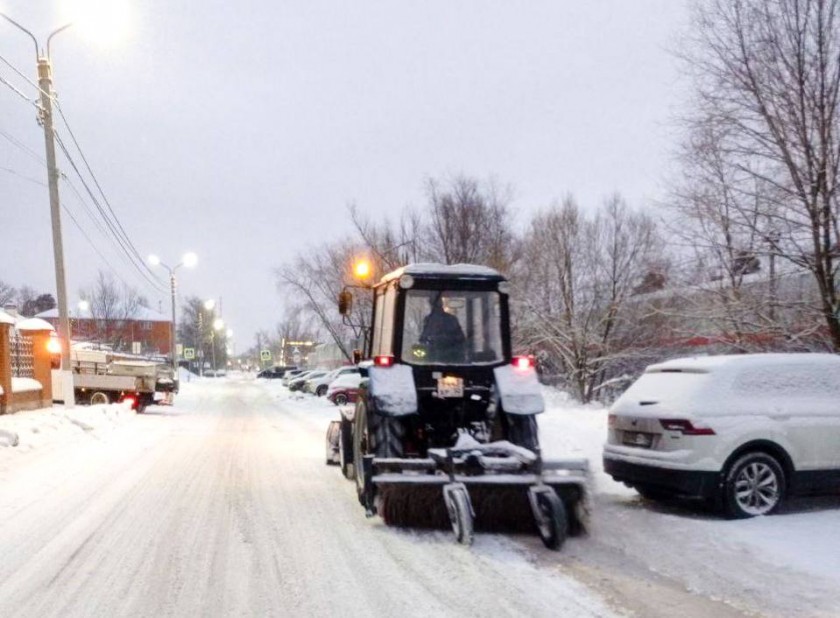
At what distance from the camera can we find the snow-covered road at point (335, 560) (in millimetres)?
5336

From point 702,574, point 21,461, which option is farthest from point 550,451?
point 21,461

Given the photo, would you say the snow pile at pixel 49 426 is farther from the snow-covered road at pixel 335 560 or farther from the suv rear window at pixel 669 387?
the suv rear window at pixel 669 387

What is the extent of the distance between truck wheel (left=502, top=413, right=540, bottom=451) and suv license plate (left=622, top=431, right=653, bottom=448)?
1.07 m

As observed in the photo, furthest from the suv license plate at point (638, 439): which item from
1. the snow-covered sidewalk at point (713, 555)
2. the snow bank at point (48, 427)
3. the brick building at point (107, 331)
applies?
the brick building at point (107, 331)

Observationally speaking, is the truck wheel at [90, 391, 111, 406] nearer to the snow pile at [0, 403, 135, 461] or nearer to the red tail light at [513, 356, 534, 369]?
the snow pile at [0, 403, 135, 461]

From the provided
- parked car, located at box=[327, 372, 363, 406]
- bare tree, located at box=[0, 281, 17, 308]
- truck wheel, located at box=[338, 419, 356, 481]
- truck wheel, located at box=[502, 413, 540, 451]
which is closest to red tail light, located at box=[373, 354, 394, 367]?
truck wheel, located at box=[502, 413, 540, 451]

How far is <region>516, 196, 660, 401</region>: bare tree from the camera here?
30047mm

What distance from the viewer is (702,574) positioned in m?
6.06

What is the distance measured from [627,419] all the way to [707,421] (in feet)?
3.43

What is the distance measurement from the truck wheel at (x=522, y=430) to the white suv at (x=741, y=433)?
109 centimetres

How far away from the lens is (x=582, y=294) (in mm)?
31109

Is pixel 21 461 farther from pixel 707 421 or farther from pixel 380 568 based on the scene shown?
pixel 707 421

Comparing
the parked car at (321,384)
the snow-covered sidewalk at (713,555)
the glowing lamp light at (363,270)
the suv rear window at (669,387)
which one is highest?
the glowing lamp light at (363,270)

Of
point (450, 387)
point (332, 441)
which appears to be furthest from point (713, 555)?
point (332, 441)
